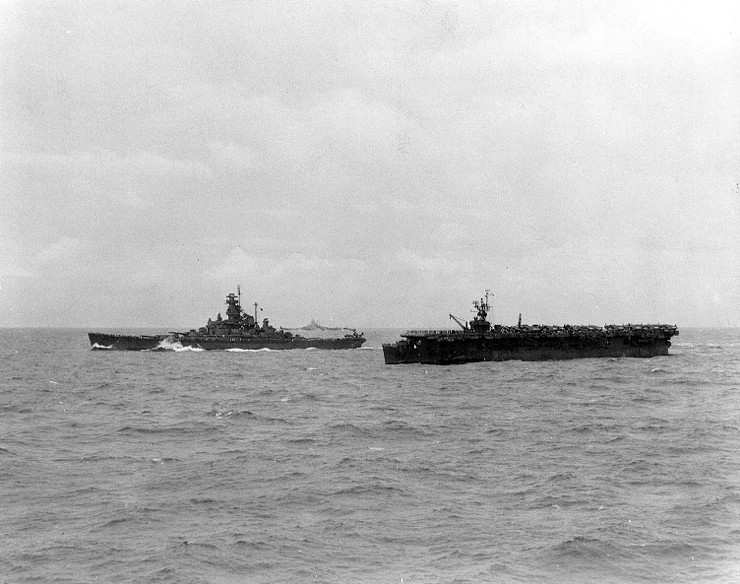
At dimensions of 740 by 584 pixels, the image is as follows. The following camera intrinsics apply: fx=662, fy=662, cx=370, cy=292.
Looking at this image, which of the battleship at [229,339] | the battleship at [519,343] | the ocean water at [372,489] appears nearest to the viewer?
the ocean water at [372,489]

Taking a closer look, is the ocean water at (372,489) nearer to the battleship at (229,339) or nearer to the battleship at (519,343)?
the battleship at (519,343)

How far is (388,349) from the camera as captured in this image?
67.6 meters

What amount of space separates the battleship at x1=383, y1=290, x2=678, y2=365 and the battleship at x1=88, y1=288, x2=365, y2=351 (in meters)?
28.1

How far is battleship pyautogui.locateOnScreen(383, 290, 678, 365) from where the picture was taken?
2625 inches

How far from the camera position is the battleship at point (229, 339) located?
301 feet

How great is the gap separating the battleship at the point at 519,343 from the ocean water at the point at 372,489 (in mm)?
26668

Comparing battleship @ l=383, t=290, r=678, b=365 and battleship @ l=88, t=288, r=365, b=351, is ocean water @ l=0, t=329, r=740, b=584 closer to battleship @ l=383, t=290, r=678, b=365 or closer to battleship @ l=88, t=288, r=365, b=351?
battleship @ l=383, t=290, r=678, b=365

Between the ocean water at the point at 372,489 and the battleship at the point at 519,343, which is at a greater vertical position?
the battleship at the point at 519,343

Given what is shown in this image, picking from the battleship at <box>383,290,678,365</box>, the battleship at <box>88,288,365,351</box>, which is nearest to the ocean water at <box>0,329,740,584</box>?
the battleship at <box>383,290,678,365</box>

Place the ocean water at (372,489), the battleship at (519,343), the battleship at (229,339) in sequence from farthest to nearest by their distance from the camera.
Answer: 1. the battleship at (229,339)
2. the battleship at (519,343)
3. the ocean water at (372,489)

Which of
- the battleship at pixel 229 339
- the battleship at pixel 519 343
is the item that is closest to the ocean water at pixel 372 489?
the battleship at pixel 519 343

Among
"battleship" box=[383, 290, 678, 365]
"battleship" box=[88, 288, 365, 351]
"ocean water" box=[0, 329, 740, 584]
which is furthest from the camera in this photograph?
"battleship" box=[88, 288, 365, 351]

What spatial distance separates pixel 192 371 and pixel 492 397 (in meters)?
33.2

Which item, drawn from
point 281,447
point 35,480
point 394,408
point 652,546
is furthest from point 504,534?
point 394,408
